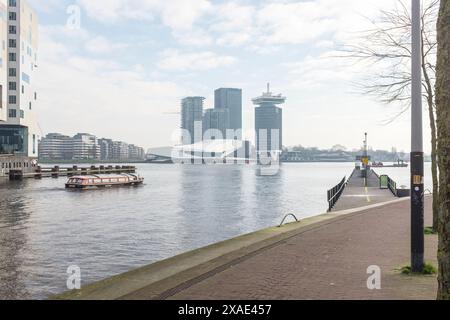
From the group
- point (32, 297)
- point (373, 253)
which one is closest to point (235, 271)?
point (373, 253)

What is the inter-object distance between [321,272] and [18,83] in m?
101

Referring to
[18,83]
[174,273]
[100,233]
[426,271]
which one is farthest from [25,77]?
[426,271]

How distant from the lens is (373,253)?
14445 mm

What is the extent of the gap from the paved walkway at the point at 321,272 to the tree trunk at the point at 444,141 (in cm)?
313

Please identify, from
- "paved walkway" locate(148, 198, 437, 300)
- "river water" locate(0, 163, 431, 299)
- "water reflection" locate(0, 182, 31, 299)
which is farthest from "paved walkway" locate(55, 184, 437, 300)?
"water reflection" locate(0, 182, 31, 299)

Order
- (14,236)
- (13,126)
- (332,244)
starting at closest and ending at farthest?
1. (332,244)
2. (14,236)
3. (13,126)

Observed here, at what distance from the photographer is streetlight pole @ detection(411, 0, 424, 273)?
11.1 meters

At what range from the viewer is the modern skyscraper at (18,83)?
9781 centimetres

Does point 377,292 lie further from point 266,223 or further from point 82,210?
point 82,210

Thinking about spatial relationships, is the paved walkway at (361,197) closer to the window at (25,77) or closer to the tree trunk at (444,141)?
the tree trunk at (444,141)

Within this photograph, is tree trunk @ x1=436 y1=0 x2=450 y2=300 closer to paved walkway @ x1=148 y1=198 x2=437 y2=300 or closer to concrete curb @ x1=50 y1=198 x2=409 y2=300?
paved walkway @ x1=148 y1=198 x2=437 y2=300

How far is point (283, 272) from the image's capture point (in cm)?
1161
